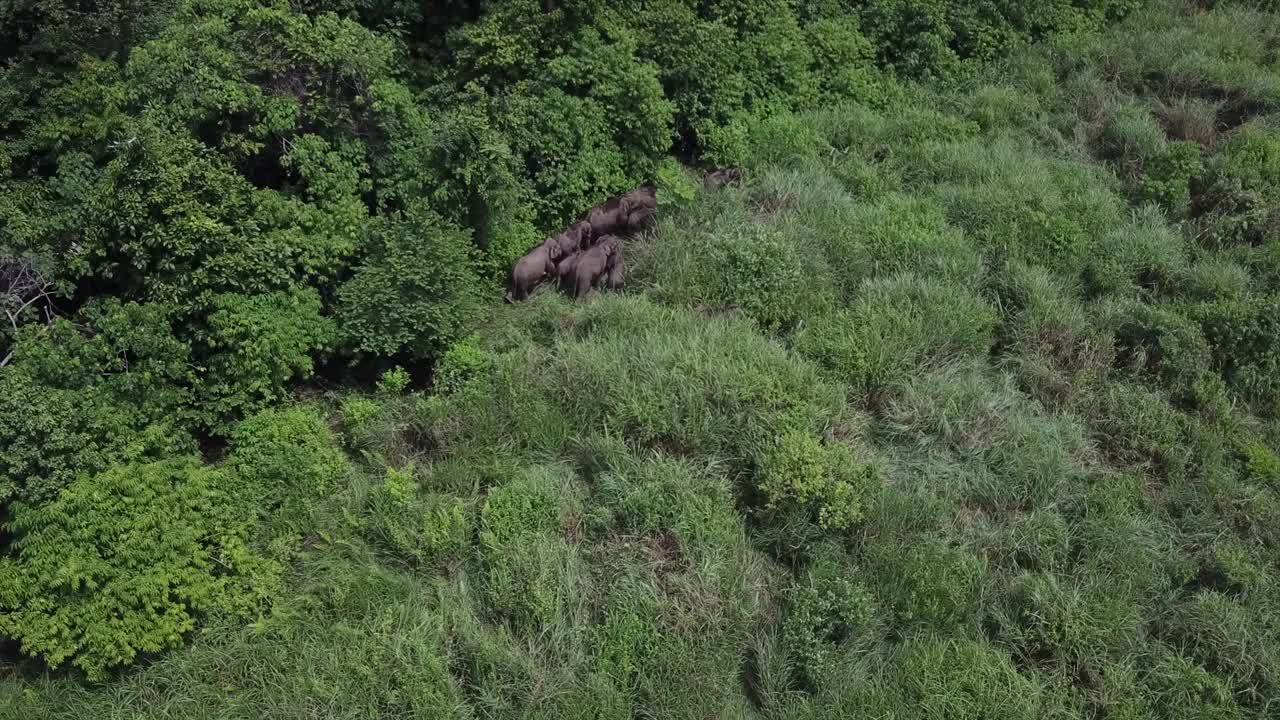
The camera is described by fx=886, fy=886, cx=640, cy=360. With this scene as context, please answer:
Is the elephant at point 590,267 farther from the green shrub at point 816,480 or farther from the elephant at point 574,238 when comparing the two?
the green shrub at point 816,480

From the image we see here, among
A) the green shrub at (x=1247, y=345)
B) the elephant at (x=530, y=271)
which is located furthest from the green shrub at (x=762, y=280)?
the green shrub at (x=1247, y=345)

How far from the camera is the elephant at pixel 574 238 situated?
610 centimetres

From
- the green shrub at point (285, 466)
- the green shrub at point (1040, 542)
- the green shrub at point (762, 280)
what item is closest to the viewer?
the green shrub at point (1040, 542)

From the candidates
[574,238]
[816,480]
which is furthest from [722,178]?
[816,480]

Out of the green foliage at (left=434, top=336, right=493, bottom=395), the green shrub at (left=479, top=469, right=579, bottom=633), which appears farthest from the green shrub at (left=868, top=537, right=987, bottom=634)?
the green foliage at (left=434, top=336, right=493, bottom=395)

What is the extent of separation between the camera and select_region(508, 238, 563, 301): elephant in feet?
19.4

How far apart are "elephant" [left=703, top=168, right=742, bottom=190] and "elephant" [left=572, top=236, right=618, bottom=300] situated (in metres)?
1.09

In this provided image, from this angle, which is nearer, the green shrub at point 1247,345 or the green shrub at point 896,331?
the green shrub at point 1247,345

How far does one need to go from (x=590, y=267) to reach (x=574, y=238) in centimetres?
36

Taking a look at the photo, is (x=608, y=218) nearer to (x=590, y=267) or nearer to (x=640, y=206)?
(x=640, y=206)

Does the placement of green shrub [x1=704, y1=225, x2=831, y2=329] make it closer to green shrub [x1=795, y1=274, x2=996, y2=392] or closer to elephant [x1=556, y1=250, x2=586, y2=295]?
green shrub [x1=795, y1=274, x2=996, y2=392]

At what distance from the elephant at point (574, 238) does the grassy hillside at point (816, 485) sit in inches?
18.4

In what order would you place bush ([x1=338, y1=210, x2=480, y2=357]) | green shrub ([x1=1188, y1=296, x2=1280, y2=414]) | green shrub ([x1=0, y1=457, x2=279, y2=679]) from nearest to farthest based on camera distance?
green shrub ([x1=0, y1=457, x2=279, y2=679]), green shrub ([x1=1188, y1=296, x2=1280, y2=414]), bush ([x1=338, y1=210, x2=480, y2=357])

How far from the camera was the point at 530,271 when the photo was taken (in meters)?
5.92
